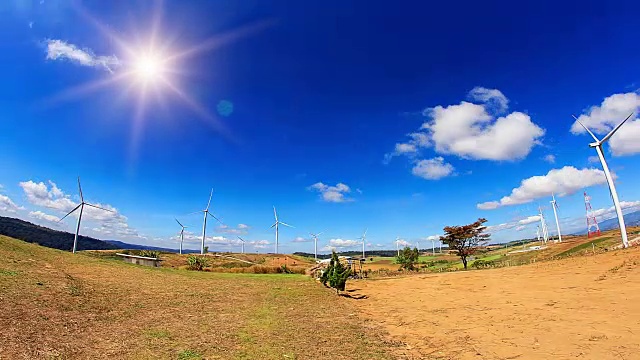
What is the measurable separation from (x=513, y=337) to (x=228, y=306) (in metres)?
14.8

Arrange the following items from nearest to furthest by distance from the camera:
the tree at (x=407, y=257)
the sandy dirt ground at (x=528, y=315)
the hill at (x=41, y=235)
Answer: the sandy dirt ground at (x=528, y=315) < the tree at (x=407, y=257) < the hill at (x=41, y=235)

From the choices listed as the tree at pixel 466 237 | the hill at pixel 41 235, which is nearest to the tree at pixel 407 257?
the tree at pixel 466 237

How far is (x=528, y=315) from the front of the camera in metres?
14.9

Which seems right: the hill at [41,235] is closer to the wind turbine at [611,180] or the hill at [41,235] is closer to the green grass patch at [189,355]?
the green grass patch at [189,355]

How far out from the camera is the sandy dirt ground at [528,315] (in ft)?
34.2

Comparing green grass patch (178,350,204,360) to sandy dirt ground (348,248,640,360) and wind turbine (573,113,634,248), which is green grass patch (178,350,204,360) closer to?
sandy dirt ground (348,248,640,360)

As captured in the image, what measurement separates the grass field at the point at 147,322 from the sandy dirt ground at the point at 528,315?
8.34 feet

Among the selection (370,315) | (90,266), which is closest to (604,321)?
(370,315)

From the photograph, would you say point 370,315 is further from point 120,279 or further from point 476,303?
point 120,279

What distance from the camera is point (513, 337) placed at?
11.9 meters

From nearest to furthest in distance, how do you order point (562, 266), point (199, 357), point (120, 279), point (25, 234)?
point (199, 357)
point (120, 279)
point (562, 266)
point (25, 234)

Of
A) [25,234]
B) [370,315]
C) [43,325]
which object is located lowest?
[370,315]

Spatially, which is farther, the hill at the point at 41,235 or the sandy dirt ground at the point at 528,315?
the hill at the point at 41,235

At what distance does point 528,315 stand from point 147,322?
1727cm
